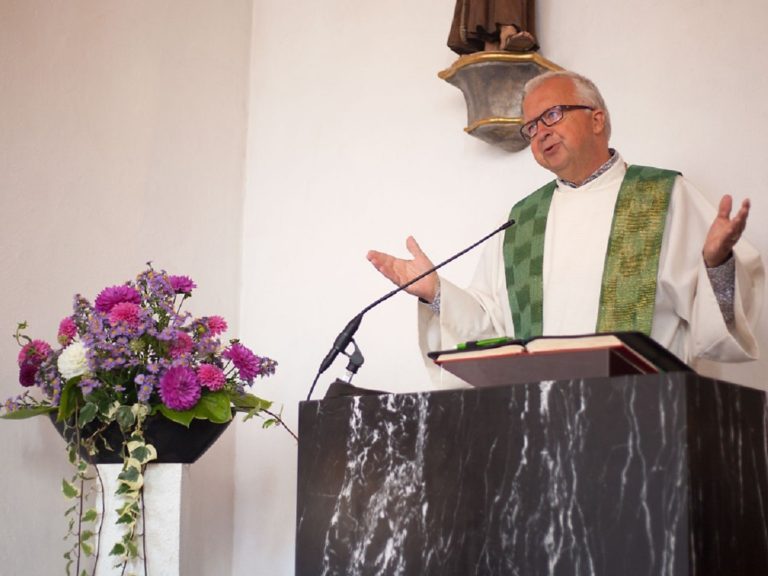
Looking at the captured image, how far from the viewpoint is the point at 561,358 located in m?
2.22

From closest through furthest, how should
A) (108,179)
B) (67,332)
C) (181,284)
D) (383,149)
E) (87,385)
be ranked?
(87,385)
(67,332)
(181,284)
(108,179)
(383,149)

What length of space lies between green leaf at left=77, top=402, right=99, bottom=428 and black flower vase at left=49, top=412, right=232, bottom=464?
3.4 inches

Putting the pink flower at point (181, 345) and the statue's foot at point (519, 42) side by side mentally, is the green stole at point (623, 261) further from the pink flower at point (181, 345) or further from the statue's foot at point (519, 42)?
the pink flower at point (181, 345)

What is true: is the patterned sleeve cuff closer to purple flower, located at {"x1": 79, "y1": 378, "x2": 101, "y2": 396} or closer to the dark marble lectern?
the dark marble lectern

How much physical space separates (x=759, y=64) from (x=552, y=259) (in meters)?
1.05

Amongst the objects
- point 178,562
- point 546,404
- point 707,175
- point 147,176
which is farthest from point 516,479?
point 147,176

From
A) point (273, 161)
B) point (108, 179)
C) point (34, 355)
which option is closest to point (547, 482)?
point (34, 355)

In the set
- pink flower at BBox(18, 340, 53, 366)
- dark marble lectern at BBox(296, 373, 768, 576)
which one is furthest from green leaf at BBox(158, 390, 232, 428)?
dark marble lectern at BBox(296, 373, 768, 576)

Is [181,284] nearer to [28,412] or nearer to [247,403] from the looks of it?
[247,403]

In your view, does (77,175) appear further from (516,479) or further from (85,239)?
(516,479)

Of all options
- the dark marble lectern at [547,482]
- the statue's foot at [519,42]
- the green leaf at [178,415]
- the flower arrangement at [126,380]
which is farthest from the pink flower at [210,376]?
the statue's foot at [519,42]

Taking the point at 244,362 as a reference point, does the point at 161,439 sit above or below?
below

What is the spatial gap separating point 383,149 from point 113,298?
6.20 feet

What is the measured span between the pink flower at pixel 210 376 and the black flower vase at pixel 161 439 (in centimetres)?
14
